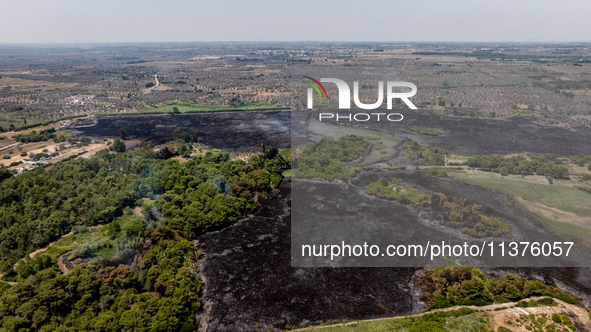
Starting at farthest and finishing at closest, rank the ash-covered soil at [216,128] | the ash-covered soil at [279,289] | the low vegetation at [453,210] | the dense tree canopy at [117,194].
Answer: the ash-covered soil at [216,128], the low vegetation at [453,210], the dense tree canopy at [117,194], the ash-covered soil at [279,289]

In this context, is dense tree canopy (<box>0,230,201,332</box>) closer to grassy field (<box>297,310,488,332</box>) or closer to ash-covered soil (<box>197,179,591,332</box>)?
ash-covered soil (<box>197,179,591,332</box>)

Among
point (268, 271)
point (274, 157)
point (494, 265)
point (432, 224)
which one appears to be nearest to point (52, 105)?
point (274, 157)

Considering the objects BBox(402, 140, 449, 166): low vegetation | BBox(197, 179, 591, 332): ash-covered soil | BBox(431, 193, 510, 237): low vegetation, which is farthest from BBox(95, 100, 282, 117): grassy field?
BBox(197, 179, 591, 332): ash-covered soil

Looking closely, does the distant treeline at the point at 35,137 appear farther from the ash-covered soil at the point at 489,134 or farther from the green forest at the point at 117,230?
the ash-covered soil at the point at 489,134

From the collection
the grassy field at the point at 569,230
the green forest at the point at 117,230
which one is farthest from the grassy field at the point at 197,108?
the grassy field at the point at 569,230

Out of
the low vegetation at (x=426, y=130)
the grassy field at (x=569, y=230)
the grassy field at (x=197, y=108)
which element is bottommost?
the grassy field at (x=569, y=230)

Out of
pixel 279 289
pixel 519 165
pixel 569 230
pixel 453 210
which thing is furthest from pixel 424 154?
pixel 279 289
